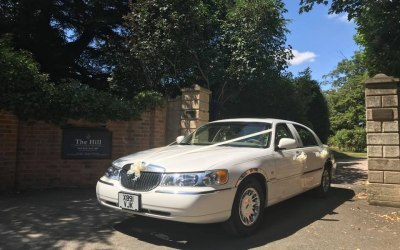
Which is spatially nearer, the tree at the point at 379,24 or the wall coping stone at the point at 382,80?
the wall coping stone at the point at 382,80

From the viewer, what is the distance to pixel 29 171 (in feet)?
28.6

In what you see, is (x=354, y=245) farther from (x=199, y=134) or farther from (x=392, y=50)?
(x=392, y=50)

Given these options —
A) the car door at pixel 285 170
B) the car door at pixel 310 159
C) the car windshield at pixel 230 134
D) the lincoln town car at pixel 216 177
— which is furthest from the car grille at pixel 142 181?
the car door at pixel 310 159

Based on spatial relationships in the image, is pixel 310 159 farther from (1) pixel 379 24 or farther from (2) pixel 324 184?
(1) pixel 379 24

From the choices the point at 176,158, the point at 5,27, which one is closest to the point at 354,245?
the point at 176,158

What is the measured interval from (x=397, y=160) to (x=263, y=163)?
3200 mm

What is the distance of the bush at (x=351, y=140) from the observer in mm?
32656

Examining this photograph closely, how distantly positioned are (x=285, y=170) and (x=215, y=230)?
56.9 inches

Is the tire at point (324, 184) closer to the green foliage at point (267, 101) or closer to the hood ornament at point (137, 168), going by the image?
the green foliage at point (267, 101)

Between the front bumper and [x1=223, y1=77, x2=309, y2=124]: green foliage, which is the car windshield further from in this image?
[x1=223, y1=77, x2=309, y2=124]: green foliage

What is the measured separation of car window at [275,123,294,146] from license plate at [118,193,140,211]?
243cm

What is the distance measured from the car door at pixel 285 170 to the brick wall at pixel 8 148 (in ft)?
17.5

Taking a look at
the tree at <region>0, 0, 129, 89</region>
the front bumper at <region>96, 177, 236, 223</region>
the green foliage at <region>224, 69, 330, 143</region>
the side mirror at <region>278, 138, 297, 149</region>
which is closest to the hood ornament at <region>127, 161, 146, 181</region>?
the front bumper at <region>96, 177, 236, 223</region>

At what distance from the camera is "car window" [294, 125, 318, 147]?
25.3 ft
